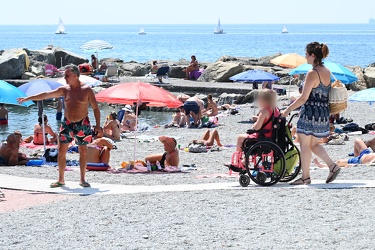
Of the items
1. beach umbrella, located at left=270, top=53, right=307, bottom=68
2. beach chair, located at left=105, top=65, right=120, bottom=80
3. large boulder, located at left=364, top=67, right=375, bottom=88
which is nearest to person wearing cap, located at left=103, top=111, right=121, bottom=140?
beach umbrella, located at left=270, top=53, right=307, bottom=68

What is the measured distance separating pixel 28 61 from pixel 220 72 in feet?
32.4

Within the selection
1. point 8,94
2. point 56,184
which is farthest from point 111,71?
point 56,184

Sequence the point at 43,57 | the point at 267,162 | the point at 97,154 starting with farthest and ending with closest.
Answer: the point at 43,57, the point at 97,154, the point at 267,162

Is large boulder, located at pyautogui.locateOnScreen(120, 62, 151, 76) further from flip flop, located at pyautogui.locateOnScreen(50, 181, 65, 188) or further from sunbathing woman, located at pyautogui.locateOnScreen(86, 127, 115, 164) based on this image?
flip flop, located at pyautogui.locateOnScreen(50, 181, 65, 188)

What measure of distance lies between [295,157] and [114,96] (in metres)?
4.37

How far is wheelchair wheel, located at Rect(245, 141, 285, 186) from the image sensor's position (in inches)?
372

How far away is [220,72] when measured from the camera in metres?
35.8

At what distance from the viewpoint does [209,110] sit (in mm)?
24844

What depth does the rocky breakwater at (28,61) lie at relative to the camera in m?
36.9

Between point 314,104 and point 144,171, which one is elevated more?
point 314,104

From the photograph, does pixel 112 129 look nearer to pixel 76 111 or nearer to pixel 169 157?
pixel 169 157

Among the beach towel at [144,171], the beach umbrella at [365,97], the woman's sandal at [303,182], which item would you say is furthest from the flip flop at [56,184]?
the beach umbrella at [365,97]

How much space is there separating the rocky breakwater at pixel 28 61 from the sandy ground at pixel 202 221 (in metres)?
28.6

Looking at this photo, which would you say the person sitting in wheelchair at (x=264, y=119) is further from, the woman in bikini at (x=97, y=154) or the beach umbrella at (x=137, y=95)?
the woman in bikini at (x=97, y=154)
